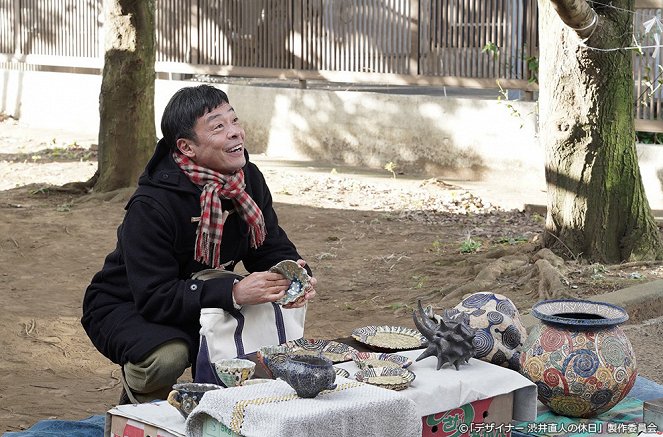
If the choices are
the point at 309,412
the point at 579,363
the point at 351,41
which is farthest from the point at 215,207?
the point at 351,41

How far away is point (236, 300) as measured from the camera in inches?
144

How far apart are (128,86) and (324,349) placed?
7.09 metres

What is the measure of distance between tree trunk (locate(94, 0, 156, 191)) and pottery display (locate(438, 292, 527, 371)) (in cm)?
703

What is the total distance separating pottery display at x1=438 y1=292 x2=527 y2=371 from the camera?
3816mm

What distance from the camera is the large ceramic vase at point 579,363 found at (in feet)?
11.7

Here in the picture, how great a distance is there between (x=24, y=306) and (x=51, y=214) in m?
3.30

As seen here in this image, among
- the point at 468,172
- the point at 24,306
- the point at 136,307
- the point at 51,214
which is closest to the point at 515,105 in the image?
the point at 468,172

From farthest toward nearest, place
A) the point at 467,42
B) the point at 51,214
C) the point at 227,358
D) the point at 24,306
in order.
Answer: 1. the point at 467,42
2. the point at 51,214
3. the point at 24,306
4. the point at 227,358

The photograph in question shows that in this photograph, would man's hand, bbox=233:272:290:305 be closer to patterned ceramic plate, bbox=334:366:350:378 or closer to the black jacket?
the black jacket

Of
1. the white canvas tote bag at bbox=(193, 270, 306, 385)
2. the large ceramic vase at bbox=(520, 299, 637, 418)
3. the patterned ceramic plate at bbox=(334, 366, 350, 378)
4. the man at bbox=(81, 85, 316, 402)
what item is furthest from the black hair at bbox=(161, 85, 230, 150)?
the large ceramic vase at bbox=(520, 299, 637, 418)

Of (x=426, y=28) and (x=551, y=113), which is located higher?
(x=426, y=28)

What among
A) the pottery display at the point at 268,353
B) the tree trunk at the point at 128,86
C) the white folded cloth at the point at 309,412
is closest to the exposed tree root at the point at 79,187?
the tree trunk at the point at 128,86

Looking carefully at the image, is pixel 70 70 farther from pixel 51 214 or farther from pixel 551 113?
pixel 551 113

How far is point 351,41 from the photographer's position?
13.0 metres
